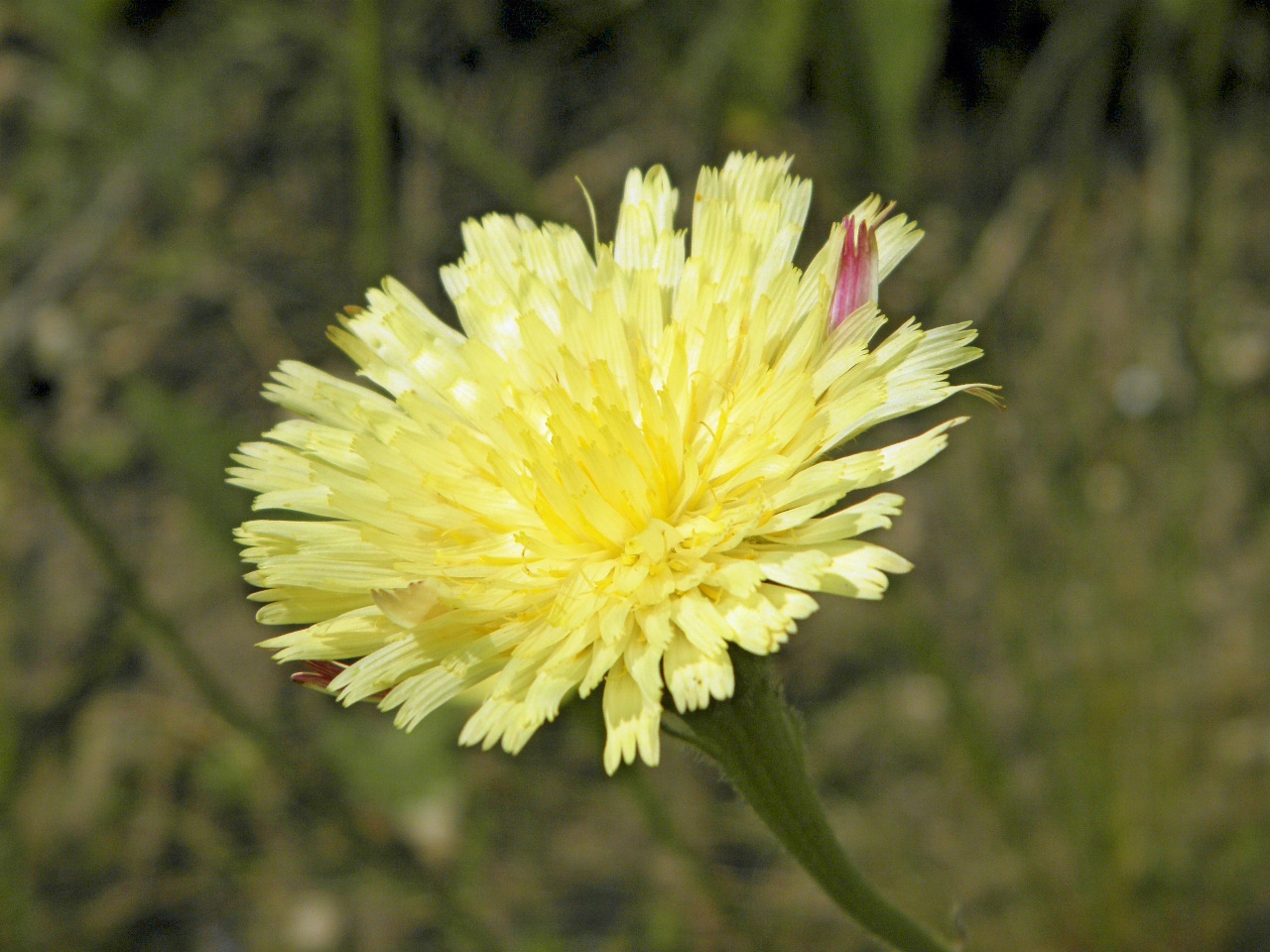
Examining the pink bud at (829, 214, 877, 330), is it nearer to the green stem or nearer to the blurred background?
the green stem

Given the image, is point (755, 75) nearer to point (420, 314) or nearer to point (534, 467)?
point (420, 314)

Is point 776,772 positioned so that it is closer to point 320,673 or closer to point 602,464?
point 602,464

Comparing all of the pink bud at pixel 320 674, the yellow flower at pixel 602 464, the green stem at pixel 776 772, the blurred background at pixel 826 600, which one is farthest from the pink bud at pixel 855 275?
the blurred background at pixel 826 600

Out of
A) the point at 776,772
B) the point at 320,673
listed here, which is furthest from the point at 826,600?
the point at 320,673

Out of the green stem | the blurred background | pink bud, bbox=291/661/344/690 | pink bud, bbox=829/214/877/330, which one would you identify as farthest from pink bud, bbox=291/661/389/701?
the blurred background

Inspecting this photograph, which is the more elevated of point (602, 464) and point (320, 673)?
A: point (602, 464)

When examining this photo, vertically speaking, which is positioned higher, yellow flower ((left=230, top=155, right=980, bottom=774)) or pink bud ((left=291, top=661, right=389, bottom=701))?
yellow flower ((left=230, top=155, right=980, bottom=774))

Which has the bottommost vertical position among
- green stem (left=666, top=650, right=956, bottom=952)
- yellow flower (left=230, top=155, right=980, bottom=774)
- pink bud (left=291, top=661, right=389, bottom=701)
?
green stem (left=666, top=650, right=956, bottom=952)
